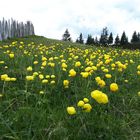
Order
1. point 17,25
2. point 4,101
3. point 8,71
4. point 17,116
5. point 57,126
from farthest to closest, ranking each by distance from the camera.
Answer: point 17,25, point 8,71, point 4,101, point 17,116, point 57,126

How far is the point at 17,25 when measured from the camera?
34656mm

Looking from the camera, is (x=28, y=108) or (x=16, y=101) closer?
(x=28, y=108)

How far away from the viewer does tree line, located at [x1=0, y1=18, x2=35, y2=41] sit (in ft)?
98.9

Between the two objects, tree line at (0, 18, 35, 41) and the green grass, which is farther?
tree line at (0, 18, 35, 41)

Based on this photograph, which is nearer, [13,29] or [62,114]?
[62,114]

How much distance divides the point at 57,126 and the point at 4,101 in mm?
1048

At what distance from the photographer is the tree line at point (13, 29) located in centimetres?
3014

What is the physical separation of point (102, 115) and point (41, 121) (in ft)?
2.42

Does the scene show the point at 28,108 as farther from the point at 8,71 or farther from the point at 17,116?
the point at 8,71

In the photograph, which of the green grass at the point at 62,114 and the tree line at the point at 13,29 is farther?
the tree line at the point at 13,29

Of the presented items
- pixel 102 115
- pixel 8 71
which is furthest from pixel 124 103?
pixel 8 71

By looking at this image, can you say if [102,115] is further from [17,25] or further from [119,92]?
[17,25]

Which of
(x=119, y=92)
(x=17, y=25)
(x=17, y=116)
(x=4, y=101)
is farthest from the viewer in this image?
(x=17, y=25)

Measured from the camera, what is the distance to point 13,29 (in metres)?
33.1
